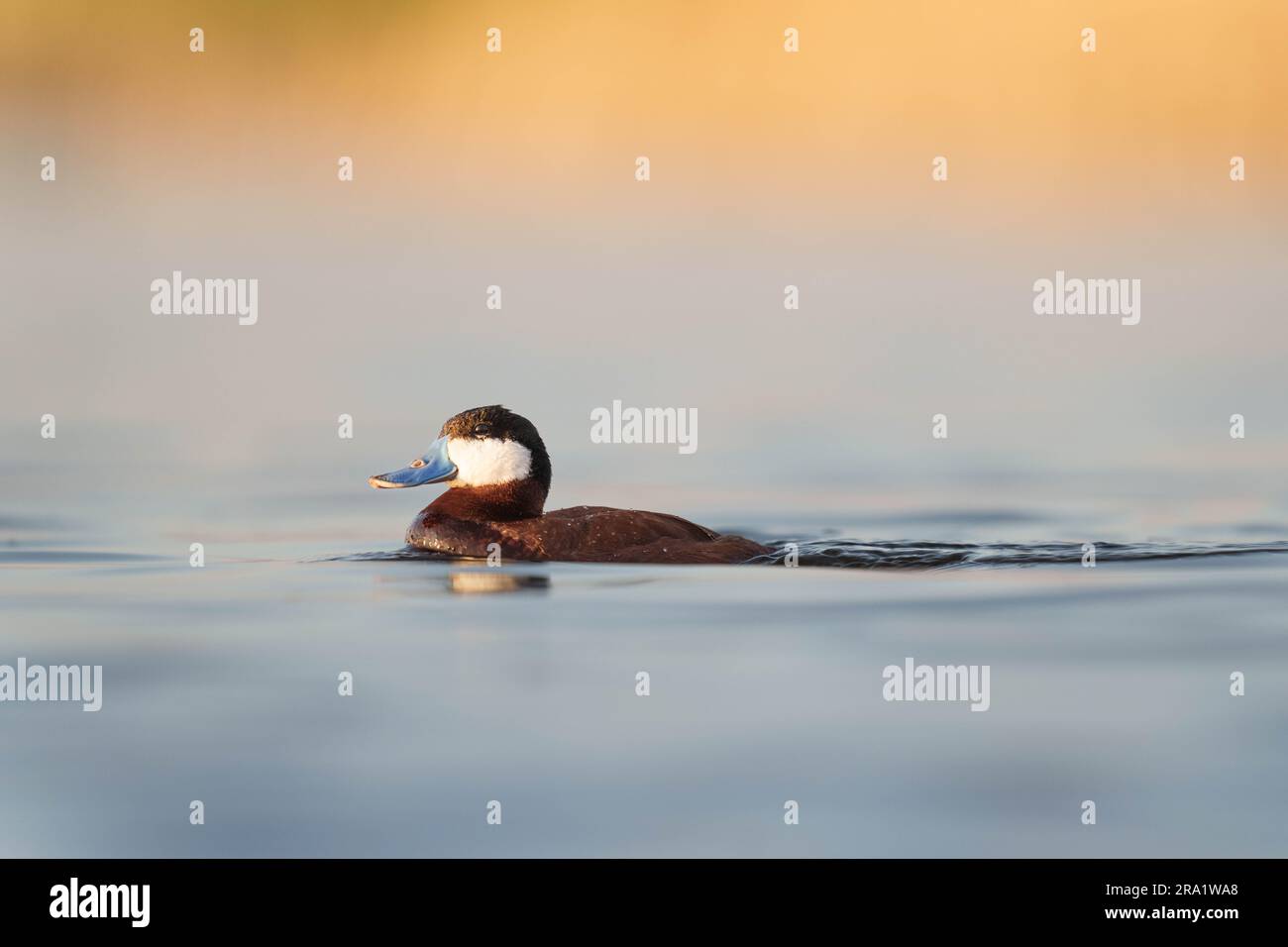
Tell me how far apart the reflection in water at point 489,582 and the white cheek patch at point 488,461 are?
925 millimetres

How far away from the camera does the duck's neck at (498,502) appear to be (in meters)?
11.1

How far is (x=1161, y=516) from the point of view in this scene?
12.2 meters

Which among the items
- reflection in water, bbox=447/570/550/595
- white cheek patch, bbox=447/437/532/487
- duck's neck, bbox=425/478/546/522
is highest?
white cheek patch, bbox=447/437/532/487

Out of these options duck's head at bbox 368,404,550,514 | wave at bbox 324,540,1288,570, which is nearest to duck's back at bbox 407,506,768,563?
wave at bbox 324,540,1288,570

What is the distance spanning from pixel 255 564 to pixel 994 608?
4138mm

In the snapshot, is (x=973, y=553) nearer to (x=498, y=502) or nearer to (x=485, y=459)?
(x=498, y=502)

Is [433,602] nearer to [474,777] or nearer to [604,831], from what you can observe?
[474,777]

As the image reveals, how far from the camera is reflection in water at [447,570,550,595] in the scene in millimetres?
9742

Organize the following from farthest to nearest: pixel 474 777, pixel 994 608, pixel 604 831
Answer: pixel 994 608 < pixel 474 777 < pixel 604 831

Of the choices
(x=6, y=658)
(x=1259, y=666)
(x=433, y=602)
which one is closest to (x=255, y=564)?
(x=433, y=602)

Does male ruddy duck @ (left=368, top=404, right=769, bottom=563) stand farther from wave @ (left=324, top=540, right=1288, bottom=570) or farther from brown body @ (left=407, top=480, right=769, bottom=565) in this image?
wave @ (left=324, top=540, right=1288, bottom=570)

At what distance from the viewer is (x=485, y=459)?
11195mm

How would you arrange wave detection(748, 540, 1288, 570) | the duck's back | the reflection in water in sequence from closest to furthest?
the reflection in water → the duck's back → wave detection(748, 540, 1288, 570)

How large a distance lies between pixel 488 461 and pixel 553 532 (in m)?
0.74
